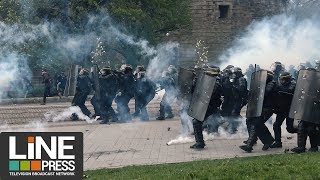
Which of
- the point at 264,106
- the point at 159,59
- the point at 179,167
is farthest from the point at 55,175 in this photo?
the point at 159,59

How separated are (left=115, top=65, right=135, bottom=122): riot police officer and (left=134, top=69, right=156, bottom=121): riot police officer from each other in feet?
0.67

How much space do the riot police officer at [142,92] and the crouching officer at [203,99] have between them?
6.16 meters

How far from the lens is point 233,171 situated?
807cm

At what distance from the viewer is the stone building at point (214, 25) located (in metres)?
38.6

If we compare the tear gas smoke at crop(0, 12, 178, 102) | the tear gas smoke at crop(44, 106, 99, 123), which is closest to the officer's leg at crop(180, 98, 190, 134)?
the tear gas smoke at crop(44, 106, 99, 123)

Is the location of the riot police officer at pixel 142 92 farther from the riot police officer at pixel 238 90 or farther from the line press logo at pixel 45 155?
the line press logo at pixel 45 155

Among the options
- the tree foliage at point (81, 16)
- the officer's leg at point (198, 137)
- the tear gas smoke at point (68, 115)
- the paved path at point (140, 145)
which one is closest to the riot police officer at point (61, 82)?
the tree foliage at point (81, 16)

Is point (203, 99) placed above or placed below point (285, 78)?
below

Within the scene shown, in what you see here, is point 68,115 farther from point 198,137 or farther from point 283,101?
point 283,101

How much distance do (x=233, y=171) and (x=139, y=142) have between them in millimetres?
5366

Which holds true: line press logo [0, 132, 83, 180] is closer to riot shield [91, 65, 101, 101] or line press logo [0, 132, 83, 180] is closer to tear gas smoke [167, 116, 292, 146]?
tear gas smoke [167, 116, 292, 146]

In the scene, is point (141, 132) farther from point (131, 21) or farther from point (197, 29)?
point (197, 29)

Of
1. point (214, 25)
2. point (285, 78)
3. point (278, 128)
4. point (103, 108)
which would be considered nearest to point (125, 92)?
point (103, 108)

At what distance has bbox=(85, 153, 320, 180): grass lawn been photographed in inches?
309
